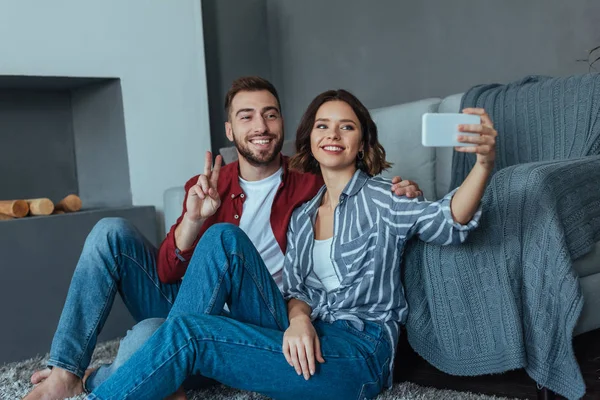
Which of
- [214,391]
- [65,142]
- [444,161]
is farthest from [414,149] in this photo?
[65,142]

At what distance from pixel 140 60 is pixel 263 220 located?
1.46 meters

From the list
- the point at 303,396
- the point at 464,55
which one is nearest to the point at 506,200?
the point at 303,396

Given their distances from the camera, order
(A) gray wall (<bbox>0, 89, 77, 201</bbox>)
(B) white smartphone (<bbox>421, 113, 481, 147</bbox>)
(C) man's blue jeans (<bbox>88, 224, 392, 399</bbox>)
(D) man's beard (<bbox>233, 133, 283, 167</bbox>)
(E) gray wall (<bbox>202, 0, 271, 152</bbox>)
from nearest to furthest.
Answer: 1. (B) white smartphone (<bbox>421, 113, 481, 147</bbox>)
2. (C) man's blue jeans (<bbox>88, 224, 392, 399</bbox>)
3. (D) man's beard (<bbox>233, 133, 283, 167</bbox>)
4. (A) gray wall (<bbox>0, 89, 77, 201</bbox>)
5. (E) gray wall (<bbox>202, 0, 271, 152</bbox>)

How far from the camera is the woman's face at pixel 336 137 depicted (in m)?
1.55

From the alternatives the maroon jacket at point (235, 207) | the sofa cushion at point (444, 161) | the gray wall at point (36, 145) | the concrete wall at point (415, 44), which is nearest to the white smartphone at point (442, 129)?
the maroon jacket at point (235, 207)

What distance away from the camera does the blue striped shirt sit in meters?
1.46

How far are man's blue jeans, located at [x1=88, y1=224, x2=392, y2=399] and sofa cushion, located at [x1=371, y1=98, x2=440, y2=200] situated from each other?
3.53ft

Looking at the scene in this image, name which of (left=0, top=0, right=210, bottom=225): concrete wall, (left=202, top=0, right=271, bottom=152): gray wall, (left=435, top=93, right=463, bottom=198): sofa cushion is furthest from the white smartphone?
(left=202, top=0, right=271, bottom=152): gray wall

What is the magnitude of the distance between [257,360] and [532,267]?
0.63 meters

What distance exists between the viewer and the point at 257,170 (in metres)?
1.89

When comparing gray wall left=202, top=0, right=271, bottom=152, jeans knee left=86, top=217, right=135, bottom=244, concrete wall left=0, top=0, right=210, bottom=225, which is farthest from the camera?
gray wall left=202, top=0, right=271, bottom=152

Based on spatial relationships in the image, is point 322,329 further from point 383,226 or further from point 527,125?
point 527,125

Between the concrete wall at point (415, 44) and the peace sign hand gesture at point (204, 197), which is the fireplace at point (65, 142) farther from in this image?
the peace sign hand gesture at point (204, 197)

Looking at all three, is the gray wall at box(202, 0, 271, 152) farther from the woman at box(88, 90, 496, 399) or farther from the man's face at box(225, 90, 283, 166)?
the woman at box(88, 90, 496, 399)
